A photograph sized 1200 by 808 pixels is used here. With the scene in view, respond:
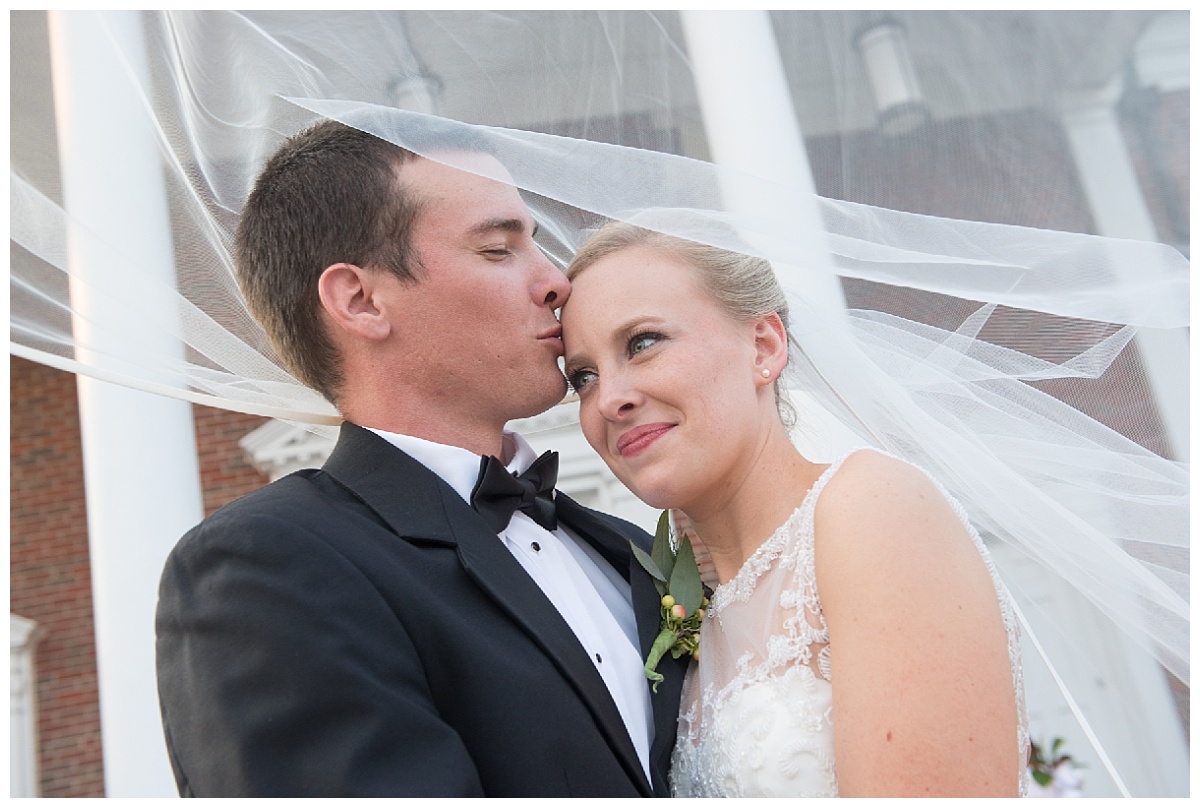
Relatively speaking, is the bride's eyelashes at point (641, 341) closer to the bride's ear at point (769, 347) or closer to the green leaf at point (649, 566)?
the bride's ear at point (769, 347)

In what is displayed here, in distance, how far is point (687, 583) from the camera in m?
2.59

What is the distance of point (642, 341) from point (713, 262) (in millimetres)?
263

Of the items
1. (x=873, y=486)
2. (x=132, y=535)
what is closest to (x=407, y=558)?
(x=873, y=486)

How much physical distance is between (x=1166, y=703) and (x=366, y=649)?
2.75 meters

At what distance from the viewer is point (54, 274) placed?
2479 mm

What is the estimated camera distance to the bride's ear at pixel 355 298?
267 centimetres

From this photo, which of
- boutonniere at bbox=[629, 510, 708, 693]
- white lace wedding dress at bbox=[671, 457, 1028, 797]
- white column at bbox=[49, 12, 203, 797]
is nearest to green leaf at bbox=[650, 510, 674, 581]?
boutonniere at bbox=[629, 510, 708, 693]

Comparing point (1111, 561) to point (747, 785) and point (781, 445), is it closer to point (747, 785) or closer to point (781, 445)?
point (781, 445)

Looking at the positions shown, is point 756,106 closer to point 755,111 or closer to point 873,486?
point 755,111

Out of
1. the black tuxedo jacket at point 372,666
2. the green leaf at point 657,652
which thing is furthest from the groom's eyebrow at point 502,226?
the green leaf at point 657,652

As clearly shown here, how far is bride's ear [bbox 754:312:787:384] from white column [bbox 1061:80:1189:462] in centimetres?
74

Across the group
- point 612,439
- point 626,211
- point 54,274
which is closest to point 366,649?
point 612,439

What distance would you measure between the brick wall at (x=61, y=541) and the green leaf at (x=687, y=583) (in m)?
6.92

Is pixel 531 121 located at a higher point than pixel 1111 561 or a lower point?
higher
